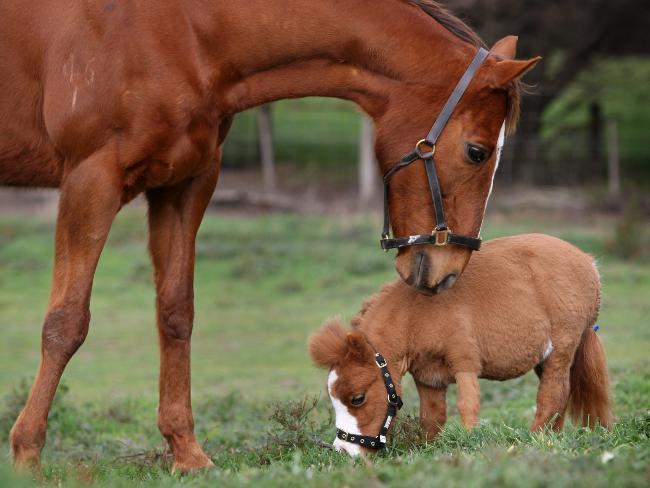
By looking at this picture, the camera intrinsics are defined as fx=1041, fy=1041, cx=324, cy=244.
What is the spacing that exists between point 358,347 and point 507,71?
162cm

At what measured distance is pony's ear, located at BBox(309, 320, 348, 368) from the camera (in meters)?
5.56

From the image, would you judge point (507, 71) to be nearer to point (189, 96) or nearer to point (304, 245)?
point (189, 96)

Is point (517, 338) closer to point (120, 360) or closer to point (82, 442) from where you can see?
point (82, 442)

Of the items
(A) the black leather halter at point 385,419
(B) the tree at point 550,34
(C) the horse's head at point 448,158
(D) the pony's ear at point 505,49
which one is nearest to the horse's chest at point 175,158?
(C) the horse's head at point 448,158

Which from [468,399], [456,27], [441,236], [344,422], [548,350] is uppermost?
[456,27]

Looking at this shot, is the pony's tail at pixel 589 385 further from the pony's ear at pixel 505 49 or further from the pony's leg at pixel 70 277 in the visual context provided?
the pony's leg at pixel 70 277

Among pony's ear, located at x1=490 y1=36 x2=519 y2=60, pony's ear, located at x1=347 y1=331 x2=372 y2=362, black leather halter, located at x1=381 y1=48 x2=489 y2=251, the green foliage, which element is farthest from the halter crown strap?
the green foliage

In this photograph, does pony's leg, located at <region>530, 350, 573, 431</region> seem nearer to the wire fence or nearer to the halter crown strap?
the halter crown strap

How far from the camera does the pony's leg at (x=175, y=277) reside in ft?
19.2

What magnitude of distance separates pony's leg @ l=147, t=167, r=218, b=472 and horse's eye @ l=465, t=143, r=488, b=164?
1.50 meters

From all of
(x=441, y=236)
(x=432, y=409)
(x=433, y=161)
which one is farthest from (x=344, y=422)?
(x=433, y=161)

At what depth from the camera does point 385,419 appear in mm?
5473

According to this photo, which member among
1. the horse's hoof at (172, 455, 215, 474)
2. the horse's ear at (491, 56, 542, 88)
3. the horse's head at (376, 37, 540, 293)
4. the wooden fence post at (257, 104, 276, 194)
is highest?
the wooden fence post at (257, 104, 276, 194)

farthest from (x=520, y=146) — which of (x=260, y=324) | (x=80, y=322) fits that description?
(x=80, y=322)
